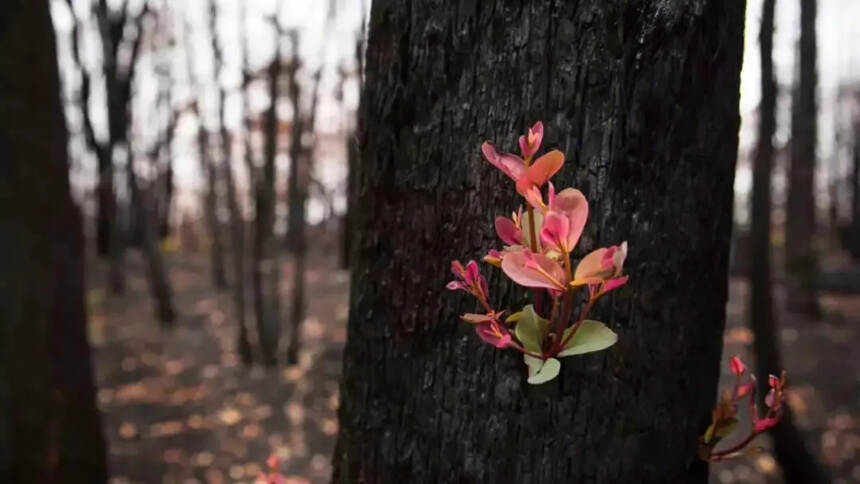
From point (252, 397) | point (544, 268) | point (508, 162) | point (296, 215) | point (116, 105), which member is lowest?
point (252, 397)

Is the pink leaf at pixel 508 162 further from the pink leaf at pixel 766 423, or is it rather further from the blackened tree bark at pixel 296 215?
the blackened tree bark at pixel 296 215

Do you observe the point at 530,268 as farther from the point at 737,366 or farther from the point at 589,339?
the point at 737,366

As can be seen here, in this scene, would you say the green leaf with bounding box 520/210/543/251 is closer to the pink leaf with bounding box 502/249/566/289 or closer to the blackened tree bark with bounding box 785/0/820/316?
the pink leaf with bounding box 502/249/566/289

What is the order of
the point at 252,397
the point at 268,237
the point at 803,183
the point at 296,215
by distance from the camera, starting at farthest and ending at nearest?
the point at 296,215
the point at 268,237
the point at 803,183
the point at 252,397

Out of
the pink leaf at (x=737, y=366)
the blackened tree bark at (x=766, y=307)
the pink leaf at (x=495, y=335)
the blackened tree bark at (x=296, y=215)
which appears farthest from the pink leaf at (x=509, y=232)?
the blackened tree bark at (x=296, y=215)

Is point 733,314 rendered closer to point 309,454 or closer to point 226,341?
point 309,454

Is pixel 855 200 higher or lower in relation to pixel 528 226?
lower

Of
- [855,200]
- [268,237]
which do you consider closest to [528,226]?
[268,237]
